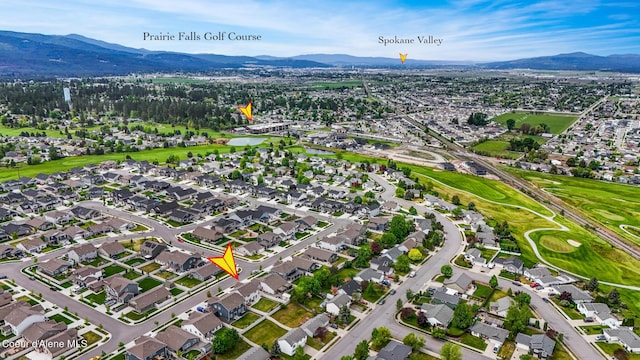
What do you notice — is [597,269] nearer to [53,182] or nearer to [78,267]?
[78,267]

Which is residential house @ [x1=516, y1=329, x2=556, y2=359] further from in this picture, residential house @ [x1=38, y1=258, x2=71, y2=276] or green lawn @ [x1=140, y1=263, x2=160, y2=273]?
residential house @ [x1=38, y1=258, x2=71, y2=276]

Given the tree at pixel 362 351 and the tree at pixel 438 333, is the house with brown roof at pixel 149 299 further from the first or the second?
the tree at pixel 438 333

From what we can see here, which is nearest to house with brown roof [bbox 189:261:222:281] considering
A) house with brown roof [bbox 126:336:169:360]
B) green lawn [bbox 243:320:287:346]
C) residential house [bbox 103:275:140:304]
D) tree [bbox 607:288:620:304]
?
residential house [bbox 103:275:140:304]

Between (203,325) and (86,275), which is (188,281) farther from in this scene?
(86,275)

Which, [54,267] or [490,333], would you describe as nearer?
[490,333]

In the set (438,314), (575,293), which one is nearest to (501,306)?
(438,314)

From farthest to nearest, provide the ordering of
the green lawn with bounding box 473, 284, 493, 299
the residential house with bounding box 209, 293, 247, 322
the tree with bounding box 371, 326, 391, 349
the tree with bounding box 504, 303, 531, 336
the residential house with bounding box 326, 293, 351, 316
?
1. the green lawn with bounding box 473, 284, 493, 299
2. the residential house with bounding box 326, 293, 351, 316
3. the residential house with bounding box 209, 293, 247, 322
4. the tree with bounding box 504, 303, 531, 336
5. the tree with bounding box 371, 326, 391, 349
